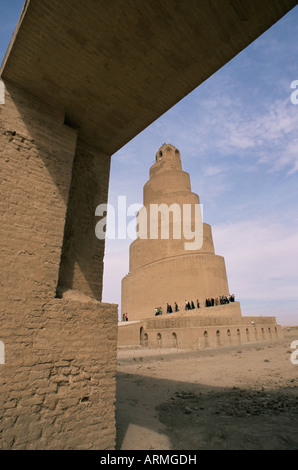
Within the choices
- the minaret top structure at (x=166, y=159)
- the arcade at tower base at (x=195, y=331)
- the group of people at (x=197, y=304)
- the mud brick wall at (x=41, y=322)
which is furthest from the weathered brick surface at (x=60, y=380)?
the minaret top structure at (x=166, y=159)

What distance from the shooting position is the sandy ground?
3.85 m

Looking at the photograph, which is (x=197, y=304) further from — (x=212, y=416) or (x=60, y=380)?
(x=60, y=380)

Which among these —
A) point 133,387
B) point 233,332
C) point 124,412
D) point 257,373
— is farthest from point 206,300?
point 124,412

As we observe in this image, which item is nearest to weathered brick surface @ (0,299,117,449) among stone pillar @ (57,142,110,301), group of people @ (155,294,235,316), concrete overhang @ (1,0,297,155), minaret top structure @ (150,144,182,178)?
stone pillar @ (57,142,110,301)

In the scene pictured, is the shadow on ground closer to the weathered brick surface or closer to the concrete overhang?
the weathered brick surface

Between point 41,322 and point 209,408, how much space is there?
4.23 m

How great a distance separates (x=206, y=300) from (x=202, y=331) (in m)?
6.43

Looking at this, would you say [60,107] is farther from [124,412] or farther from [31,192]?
[124,412]

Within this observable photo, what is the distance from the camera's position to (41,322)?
10.7ft

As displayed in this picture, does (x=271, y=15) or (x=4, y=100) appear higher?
(x=271, y=15)

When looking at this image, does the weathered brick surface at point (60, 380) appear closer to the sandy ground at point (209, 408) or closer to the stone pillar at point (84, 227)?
the stone pillar at point (84, 227)

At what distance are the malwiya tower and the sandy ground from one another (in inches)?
530

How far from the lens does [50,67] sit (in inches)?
144

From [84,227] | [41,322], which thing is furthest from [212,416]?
[84,227]
